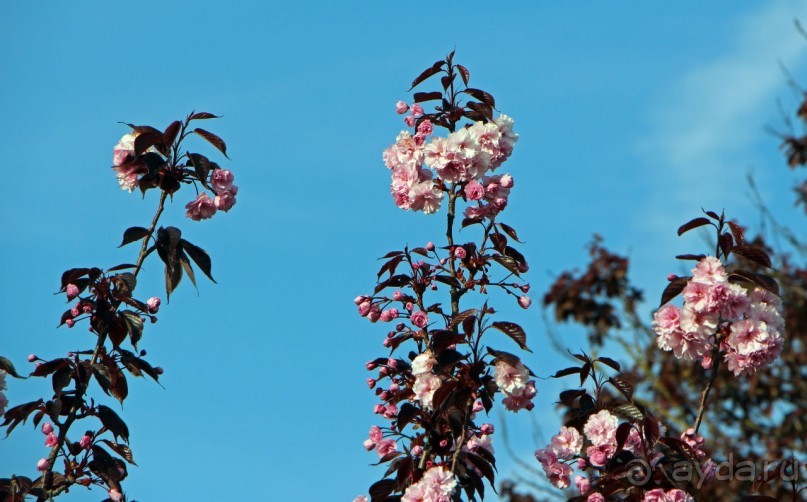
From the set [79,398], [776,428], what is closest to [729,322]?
[79,398]

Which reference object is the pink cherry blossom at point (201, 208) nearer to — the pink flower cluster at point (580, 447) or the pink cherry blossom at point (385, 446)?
the pink cherry blossom at point (385, 446)

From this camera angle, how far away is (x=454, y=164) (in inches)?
137

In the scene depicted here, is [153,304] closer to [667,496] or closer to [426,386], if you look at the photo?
[426,386]

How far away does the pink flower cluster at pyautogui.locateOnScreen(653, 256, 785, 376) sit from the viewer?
330 centimetres

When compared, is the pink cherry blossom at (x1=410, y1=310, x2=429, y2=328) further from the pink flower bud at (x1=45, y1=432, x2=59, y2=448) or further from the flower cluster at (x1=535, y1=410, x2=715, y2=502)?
the pink flower bud at (x1=45, y1=432, x2=59, y2=448)

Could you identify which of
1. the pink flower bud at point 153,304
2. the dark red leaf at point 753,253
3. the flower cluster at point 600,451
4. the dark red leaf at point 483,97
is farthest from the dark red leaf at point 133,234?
the dark red leaf at point 753,253

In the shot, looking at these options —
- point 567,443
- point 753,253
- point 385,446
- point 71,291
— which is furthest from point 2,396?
point 753,253

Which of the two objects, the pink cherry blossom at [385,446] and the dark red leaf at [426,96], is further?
the dark red leaf at [426,96]

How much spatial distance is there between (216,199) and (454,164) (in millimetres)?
805

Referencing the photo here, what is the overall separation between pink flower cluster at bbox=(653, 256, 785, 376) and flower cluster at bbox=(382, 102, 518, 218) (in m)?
0.68

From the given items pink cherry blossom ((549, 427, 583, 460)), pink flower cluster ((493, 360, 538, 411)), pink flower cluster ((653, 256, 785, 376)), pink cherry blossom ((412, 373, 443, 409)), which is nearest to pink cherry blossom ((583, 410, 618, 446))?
pink cherry blossom ((549, 427, 583, 460))

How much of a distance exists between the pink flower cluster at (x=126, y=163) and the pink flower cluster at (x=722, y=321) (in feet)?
5.84

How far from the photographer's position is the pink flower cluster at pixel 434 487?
9.70 feet

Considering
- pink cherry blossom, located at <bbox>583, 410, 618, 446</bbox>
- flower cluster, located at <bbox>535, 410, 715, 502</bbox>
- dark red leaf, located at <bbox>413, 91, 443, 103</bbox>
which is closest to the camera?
flower cluster, located at <bbox>535, 410, 715, 502</bbox>
